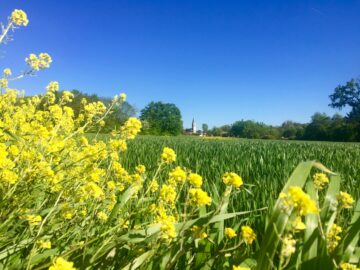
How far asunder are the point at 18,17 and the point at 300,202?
2651 millimetres

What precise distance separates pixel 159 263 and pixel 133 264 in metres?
0.12

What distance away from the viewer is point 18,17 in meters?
2.71

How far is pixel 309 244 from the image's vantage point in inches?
50.1

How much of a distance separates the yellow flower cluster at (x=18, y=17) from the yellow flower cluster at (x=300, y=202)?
2.57m

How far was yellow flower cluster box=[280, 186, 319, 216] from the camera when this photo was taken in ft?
2.92

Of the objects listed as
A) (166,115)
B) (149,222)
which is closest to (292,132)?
(166,115)

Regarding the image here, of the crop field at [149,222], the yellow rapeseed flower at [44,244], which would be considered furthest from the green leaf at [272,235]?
the yellow rapeseed flower at [44,244]

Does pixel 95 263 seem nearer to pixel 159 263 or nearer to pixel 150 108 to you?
pixel 159 263

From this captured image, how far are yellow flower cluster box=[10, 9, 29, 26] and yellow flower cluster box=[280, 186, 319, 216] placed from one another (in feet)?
8.42

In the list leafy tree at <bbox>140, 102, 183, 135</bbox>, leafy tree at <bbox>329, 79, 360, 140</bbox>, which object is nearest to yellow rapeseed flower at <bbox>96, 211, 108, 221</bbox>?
leafy tree at <bbox>329, 79, 360, 140</bbox>

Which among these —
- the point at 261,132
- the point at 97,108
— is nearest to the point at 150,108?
the point at 261,132

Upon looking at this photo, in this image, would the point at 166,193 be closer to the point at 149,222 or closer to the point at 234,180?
the point at 149,222

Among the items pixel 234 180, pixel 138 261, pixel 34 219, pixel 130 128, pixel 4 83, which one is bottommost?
pixel 138 261

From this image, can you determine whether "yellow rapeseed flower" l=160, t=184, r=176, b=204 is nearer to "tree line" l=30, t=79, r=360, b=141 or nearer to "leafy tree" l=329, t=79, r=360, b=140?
"tree line" l=30, t=79, r=360, b=141
